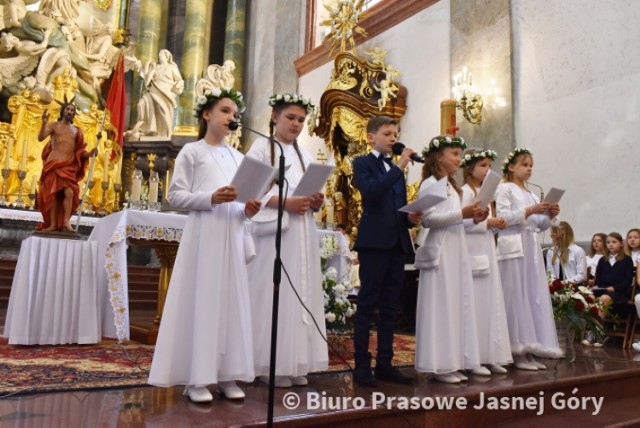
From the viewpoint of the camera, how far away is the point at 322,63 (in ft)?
41.9

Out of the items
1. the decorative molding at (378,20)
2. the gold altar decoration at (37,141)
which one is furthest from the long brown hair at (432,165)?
the gold altar decoration at (37,141)

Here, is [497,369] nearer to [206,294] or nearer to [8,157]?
[206,294]

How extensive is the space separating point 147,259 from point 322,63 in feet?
18.3

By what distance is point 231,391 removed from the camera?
3.12 meters

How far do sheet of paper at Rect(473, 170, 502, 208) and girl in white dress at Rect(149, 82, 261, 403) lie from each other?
1718mm

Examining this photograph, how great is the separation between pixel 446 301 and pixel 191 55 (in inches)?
457

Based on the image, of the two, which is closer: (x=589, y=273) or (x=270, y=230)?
(x=270, y=230)

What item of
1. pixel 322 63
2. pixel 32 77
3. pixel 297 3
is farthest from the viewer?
pixel 297 3

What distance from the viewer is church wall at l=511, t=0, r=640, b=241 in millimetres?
6699

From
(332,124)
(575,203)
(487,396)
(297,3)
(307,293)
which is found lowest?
(487,396)

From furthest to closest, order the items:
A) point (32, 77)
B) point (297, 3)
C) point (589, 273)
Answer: point (297, 3) → point (32, 77) → point (589, 273)

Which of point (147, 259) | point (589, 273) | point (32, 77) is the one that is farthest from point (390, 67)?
point (32, 77)

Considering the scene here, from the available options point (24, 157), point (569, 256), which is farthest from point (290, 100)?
point (24, 157)

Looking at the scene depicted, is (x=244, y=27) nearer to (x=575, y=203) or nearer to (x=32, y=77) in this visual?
(x=32, y=77)
